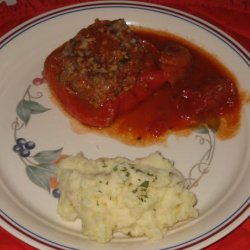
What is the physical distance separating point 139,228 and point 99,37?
1.73 m

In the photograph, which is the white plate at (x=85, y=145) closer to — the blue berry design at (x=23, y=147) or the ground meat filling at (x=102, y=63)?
the blue berry design at (x=23, y=147)

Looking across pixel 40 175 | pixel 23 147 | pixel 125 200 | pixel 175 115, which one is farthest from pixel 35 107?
pixel 125 200

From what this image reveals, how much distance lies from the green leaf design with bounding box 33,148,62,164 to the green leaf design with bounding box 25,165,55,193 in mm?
73

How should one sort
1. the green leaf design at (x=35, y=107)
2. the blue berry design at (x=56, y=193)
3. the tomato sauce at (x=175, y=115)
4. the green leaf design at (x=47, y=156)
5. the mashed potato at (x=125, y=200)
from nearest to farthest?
the mashed potato at (x=125, y=200) → the blue berry design at (x=56, y=193) → the green leaf design at (x=47, y=156) → the tomato sauce at (x=175, y=115) → the green leaf design at (x=35, y=107)

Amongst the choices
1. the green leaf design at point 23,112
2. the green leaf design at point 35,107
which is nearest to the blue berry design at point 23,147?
the green leaf design at point 23,112

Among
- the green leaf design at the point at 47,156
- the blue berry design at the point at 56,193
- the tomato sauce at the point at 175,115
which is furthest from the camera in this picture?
the tomato sauce at the point at 175,115

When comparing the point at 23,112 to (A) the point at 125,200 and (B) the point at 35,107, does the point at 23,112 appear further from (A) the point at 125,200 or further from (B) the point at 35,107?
(A) the point at 125,200

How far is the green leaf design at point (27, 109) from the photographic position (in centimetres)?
416

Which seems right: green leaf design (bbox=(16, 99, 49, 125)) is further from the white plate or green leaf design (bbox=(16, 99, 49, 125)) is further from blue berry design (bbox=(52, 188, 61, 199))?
blue berry design (bbox=(52, 188, 61, 199))

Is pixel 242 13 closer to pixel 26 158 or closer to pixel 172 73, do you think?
pixel 172 73

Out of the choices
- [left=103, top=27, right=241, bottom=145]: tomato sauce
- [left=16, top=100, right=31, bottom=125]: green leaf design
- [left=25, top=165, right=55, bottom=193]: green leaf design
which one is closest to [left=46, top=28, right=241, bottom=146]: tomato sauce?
[left=103, top=27, right=241, bottom=145]: tomato sauce

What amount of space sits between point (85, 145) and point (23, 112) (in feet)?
2.01

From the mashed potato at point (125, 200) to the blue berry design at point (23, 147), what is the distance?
53cm

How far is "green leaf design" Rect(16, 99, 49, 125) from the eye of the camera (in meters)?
4.16
